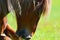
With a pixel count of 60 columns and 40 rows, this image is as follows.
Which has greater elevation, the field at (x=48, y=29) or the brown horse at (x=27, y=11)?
the brown horse at (x=27, y=11)

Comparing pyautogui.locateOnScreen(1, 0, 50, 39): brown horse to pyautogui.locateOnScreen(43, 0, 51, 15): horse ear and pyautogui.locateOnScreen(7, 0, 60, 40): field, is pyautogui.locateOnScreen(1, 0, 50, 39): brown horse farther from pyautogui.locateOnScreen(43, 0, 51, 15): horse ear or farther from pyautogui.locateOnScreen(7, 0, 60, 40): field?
pyautogui.locateOnScreen(7, 0, 60, 40): field

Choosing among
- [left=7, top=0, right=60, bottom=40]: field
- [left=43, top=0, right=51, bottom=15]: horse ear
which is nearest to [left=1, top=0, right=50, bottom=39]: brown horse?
[left=43, top=0, right=51, bottom=15]: horse ear

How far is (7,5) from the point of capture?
4660mm

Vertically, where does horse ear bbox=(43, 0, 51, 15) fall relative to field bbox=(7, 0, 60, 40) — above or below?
above

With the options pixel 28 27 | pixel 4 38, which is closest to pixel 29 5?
pixel 28 27

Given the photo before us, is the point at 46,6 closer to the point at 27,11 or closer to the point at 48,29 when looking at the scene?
the point at 27,11

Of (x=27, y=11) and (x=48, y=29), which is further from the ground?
(x=27, y=11)

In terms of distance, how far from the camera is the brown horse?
461 centimetres

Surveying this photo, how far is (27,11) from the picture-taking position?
4691 millimetres

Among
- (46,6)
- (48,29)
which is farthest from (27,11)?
(48,29)

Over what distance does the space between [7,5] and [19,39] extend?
675 mm

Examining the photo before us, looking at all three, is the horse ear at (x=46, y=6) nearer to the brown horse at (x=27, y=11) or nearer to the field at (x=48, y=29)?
the brown horse at (x=27, y=11)

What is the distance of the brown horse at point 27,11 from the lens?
15.1ft

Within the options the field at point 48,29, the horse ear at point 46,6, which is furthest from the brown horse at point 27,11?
the field at point 48,29
